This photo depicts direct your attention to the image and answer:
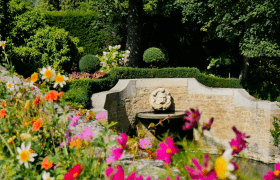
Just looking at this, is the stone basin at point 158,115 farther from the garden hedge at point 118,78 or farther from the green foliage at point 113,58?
the green foliage at point 113,58

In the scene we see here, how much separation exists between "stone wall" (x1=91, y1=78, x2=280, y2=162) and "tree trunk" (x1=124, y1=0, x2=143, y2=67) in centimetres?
263

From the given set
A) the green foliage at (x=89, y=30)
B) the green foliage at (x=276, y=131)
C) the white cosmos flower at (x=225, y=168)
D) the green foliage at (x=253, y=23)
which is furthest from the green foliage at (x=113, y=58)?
the white cosmos flower at (x=225, y=168)

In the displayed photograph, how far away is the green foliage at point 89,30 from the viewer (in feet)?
40.4

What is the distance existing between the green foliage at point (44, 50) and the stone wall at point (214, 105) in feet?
7.60

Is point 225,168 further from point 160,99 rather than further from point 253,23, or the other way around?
point 253,23

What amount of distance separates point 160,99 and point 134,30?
3.83 meters

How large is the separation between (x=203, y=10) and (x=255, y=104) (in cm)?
405

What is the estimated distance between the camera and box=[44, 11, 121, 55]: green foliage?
12.3m

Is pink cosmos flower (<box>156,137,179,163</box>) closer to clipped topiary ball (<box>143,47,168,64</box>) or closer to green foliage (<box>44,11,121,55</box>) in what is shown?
clipped topiary ball (<box>143,47,168,64</box>)

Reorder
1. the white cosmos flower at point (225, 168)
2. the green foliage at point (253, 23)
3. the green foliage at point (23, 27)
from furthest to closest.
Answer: the green foliage at point (23, 27)
the green foliage at point (253, 23)
the white cosmos flower at point (225, 168)

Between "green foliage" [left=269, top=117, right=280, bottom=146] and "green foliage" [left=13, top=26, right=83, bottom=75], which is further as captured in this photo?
"green foliage" [left=13, top=26, right=83, bottom=75]

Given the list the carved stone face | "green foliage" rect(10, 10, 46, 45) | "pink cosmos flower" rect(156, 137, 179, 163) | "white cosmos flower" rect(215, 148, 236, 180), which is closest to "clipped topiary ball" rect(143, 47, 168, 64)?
the carved stone face

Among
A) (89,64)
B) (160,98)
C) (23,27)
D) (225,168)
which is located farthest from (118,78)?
(225,168)

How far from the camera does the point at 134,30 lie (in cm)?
1129
